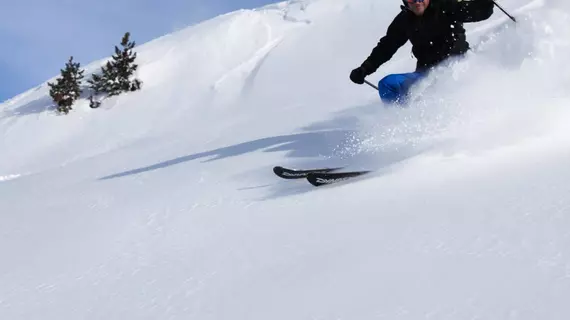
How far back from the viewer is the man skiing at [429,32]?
201 inches

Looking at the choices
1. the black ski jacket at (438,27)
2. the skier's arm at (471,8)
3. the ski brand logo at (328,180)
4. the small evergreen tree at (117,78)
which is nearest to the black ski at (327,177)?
the ski brand logo at (328,180)

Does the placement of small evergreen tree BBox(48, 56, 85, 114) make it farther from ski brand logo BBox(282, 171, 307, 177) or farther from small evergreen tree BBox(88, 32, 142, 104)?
ski brand logo BBox(282, 171, 307, 177)

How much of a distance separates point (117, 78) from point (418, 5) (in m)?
11.0

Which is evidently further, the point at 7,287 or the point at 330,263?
the point at 7,287

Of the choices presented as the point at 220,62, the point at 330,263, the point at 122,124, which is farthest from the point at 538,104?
the point at 220,62

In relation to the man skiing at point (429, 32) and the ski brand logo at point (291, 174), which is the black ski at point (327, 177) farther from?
the man skiing at point (429, 32)

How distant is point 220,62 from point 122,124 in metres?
3.52

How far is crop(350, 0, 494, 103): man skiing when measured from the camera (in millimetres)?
5098

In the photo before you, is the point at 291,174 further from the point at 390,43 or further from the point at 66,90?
the point at 66,90

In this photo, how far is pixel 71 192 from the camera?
6160 mm

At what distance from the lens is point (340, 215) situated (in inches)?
130

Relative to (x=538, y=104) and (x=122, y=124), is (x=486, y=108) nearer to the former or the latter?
(x=538, y=104)

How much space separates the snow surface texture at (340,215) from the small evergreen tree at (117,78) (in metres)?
5.60

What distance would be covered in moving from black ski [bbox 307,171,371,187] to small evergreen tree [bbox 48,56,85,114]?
11188mm
